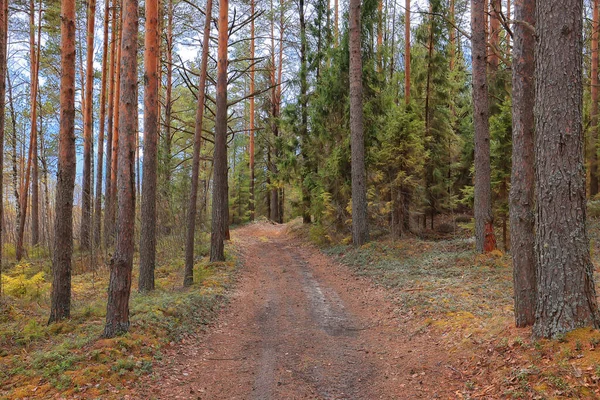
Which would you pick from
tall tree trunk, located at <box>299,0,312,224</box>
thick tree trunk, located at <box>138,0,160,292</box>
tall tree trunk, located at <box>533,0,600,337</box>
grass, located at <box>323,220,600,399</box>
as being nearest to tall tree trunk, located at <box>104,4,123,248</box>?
thick tree trunk, located at <box>138,0,160,292</box>

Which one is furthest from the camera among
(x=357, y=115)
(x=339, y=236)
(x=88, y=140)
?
(x=88, y=140)

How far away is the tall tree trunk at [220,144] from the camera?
13.0m

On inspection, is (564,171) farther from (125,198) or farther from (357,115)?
(357,115)

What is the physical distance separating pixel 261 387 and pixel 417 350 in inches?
97.7

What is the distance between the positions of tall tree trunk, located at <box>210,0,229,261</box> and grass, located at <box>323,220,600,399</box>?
14.3 feet

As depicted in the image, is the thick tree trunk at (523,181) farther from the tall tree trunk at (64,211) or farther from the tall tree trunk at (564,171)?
the tall tree trunk at (64,211)

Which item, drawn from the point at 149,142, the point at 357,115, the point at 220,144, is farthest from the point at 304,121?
the point at 149,142

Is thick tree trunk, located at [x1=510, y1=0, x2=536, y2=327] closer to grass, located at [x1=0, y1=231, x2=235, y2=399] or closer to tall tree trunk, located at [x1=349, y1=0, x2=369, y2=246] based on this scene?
grass, located at [x1=0, y1=231, x2=235, y2=399]

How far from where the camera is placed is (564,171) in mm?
4250

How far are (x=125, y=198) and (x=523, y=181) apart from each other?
19.3 ft

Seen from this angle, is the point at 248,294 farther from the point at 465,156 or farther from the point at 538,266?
the point at 465,156

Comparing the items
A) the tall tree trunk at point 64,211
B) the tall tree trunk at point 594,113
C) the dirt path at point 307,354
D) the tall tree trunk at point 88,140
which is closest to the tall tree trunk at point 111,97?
the tall tree trunk at point 88,140

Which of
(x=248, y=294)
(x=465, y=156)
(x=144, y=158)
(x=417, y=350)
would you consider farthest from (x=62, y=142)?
(x=465, y=156)

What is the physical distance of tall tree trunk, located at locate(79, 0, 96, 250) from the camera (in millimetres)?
13805
